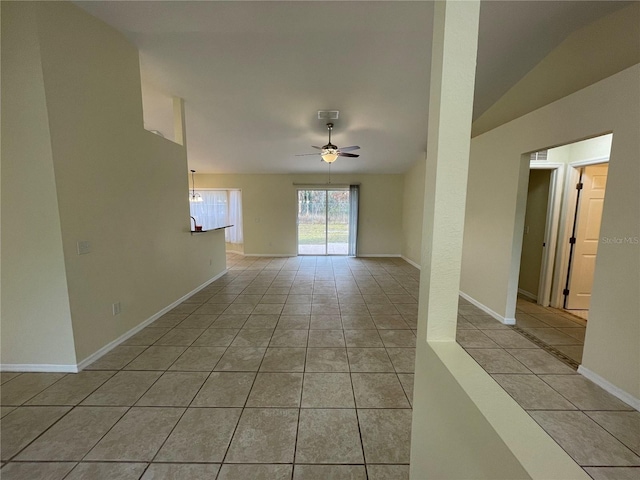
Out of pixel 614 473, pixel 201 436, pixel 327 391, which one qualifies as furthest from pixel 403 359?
pixel 201 436

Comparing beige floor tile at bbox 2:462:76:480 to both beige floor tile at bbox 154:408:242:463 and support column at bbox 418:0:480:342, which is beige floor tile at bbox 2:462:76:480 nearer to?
beige floor tile at bbox 154:408:242:463

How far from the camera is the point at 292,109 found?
12.4ft

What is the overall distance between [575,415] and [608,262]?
3.64ft

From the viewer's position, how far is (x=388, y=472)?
4.21 feet

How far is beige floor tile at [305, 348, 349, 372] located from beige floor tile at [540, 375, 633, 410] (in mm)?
1587

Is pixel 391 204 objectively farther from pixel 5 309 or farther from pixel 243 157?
pixel 5 309

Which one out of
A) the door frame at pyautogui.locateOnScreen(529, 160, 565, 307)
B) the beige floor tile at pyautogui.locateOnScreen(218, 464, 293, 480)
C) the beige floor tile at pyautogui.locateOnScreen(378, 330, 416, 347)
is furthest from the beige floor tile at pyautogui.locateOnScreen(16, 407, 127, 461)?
the door frame at pyautogui.locateOnScreen(529, 160, 565, 307)

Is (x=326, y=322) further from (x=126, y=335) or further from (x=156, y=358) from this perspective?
(x=126, y=335)

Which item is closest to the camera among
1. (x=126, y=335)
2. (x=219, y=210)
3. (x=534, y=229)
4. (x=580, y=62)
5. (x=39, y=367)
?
(x=39, y=367)

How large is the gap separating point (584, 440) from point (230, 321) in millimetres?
3054

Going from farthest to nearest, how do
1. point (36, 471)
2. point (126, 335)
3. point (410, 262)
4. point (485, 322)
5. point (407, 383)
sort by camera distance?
point (410, 262)
point (485, 322)
point (126, 335)
point (407, 383)
point (36, 471)

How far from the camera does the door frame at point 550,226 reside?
130 inches

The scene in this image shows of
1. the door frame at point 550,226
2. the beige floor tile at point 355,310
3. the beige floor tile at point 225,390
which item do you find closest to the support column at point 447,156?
the beige floor tile at point 225,390

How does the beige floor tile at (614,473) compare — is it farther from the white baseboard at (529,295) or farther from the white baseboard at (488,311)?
the white baseboard at (529,295)
